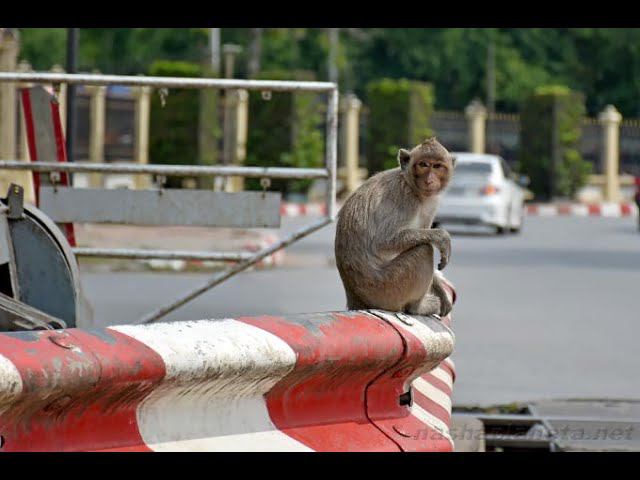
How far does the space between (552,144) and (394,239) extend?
3790cm

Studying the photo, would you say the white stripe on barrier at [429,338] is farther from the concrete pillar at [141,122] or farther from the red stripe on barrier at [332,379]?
the concrete pillar at [141,122]

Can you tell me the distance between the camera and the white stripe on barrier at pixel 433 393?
5.35 meters

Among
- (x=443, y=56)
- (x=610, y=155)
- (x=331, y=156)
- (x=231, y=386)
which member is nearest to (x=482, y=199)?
(x=610, y=155)

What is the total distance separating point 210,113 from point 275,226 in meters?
26.4

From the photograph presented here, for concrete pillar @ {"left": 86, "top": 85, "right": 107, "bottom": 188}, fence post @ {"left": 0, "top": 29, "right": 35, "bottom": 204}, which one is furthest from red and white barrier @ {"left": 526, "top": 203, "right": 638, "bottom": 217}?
fence post @ {"left": 0, "top": 29, "right": 35, "bottom": 204}

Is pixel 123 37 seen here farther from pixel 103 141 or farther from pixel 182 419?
pixel 182 419

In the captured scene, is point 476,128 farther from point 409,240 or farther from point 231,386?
point 231,386

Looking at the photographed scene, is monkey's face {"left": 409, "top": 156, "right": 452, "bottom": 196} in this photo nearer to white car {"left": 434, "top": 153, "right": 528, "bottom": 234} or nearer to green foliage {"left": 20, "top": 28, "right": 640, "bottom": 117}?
white car {"left": 434, "top": 153, "right": 528, "bottom": 234}

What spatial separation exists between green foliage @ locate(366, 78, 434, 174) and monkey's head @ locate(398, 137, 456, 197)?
35921mm

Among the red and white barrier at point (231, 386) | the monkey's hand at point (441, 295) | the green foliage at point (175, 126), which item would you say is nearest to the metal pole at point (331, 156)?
the monkey's hand at point (441, 295)

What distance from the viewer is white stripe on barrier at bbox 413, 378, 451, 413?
5.35m

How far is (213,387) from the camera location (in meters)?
4.28

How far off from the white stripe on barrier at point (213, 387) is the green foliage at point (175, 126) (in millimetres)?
29991
